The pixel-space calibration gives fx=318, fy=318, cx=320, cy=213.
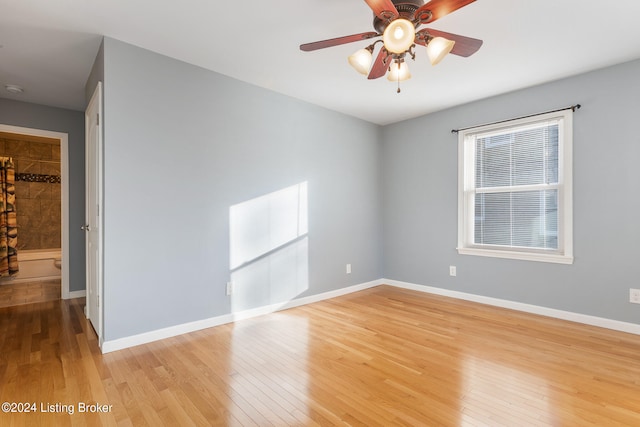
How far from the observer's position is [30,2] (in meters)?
2.12

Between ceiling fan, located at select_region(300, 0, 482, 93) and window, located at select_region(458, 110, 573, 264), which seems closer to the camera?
ceiling fan, located at select_region(300, 0, 482, 93)

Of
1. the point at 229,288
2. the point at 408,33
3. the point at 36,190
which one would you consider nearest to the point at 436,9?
the point at 408,33

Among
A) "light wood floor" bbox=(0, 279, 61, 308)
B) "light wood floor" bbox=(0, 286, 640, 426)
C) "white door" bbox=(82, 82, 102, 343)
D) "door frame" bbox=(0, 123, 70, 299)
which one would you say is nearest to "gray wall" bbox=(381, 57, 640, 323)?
"light wood floor" bbox=(0, 286, 640, 426)

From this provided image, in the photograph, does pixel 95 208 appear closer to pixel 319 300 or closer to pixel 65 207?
pixel 65 207

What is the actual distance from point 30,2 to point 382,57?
7.77 ft

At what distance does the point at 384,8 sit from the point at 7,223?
22.0ft

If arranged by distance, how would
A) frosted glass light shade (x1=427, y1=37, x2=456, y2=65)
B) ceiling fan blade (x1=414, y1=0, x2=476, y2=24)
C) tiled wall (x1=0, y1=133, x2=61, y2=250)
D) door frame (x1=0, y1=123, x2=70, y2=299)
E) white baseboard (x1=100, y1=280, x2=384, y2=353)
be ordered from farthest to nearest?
1. tiled wall (x1=0, y1=133, x2=61, y2=250)
2. door frame (x1=0, y1=123, x2=70, y2=299)
3. white baseboard (x1=100, y1=280, x2=384, y2=353)
4. frosted glass light shade (x1=427, y1=37, x2=456, y2=65)
5. ceiling fan blade (x1=414, y1=0, x2=476, y2=24)

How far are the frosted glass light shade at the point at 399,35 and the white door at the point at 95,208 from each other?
7.62 ft

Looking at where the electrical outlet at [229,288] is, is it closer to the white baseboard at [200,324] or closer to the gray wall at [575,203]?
the white baseboard at [200,324]

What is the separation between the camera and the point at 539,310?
11.5 feet

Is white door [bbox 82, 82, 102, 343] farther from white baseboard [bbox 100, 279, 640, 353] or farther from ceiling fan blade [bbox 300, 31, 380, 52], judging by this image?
ceiling fan blade [bbox 300, 31, 380, 52]

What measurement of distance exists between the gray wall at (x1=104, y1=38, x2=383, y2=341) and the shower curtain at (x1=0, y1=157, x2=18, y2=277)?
4193 mm

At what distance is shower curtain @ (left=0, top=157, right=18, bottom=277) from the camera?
5.09 meters

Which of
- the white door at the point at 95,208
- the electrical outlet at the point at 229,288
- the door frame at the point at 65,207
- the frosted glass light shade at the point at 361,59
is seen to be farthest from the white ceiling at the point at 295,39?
the electrical outlet at the point at 229,288
